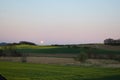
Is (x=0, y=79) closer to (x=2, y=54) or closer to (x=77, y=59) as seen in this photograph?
(x=77, y=59)

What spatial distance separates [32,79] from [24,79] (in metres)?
0.70

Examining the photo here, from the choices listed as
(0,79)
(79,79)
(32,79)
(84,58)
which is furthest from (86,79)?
(84,58)

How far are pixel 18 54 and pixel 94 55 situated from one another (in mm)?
20274

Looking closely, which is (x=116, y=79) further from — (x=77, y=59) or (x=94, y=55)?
(x=94, y=55)

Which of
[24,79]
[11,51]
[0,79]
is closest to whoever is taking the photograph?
[0,79]

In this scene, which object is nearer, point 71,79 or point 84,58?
point 71,79

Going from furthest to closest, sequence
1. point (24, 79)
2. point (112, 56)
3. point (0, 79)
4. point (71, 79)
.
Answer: point (112, 56)
point (71, 79)
point (24, 79)
point (0, 79)

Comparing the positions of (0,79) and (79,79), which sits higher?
(0,79)

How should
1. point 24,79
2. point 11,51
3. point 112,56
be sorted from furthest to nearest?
point 11,51 < point 112,56 < point 24,79

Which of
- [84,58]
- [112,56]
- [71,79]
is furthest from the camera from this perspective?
[112,56]

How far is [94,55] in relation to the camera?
82.0 m

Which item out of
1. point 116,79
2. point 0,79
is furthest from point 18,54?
point 0,79

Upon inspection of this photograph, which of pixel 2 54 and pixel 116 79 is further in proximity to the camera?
pixel 2 54

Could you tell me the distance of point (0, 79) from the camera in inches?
455
